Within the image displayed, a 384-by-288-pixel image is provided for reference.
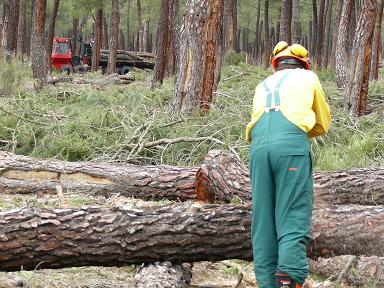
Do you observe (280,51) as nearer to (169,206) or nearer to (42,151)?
(169,206)

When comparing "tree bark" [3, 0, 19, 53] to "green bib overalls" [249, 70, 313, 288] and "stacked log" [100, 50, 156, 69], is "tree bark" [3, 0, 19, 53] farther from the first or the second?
"green bib overalls" [249, 70, 313, 288]

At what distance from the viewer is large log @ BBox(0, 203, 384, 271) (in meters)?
4.88

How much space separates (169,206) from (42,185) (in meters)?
2.79

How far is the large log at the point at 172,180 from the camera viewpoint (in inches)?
247

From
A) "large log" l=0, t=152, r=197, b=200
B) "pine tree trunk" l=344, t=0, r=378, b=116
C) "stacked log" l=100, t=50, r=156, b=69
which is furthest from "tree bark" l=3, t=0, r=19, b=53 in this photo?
"large log" l=0, t=152, r=197, b=200

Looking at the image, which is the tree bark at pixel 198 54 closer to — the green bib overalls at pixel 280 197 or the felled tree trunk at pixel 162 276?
the felled tree trunk at pixel 162 276

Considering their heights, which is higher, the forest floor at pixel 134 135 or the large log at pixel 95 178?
the forest floor at pixel 134 135

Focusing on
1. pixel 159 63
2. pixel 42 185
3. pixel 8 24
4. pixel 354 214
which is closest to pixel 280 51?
pixel 354 214

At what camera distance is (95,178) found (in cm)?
762

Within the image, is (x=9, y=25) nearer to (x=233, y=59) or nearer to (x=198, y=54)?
(x=233, y=59)

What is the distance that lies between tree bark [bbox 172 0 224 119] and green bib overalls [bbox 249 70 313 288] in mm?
6301

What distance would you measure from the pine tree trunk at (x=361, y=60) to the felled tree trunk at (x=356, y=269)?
632cm

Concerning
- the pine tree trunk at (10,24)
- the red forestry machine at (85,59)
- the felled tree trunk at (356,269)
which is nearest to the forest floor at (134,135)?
the felled tree trunk at (356,269)

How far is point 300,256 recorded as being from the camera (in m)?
4.25
